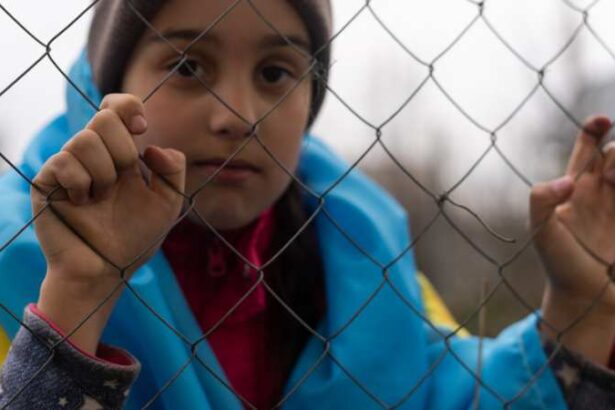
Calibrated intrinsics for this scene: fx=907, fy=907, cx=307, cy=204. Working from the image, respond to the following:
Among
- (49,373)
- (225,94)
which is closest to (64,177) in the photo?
(49,373)

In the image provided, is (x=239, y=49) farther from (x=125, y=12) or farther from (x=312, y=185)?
(x=312, y=185)

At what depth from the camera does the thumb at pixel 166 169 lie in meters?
0.92

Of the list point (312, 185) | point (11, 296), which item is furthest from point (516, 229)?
point (11, 296)

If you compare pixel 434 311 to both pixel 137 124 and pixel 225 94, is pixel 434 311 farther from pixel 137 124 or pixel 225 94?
pixel 137 124

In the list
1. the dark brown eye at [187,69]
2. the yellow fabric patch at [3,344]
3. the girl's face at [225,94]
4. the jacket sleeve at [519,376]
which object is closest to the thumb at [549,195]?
the jacket sleeve at [519,376]

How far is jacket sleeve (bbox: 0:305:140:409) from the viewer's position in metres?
0.90

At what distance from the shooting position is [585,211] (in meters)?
1.25

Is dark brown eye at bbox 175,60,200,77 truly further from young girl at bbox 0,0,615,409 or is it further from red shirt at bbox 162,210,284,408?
red shirt at bbox 162,210,284,408

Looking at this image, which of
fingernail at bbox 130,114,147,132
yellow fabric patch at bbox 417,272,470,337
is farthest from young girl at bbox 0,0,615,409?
yellow fabric patch at bbox 417,272,470,337

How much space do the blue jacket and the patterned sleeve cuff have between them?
15 mm

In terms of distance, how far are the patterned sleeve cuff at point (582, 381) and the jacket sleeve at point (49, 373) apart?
62cm

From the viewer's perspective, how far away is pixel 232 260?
1.33m

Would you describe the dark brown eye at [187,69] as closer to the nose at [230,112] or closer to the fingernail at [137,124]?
the nose at [230,112]

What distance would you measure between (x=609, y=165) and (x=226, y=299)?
563mm
